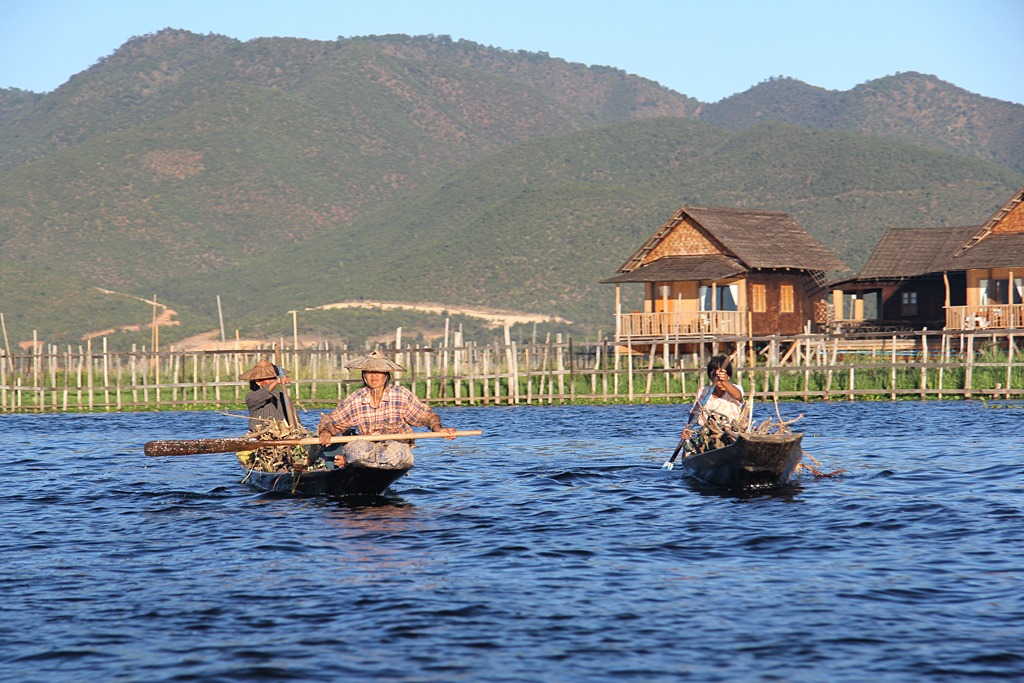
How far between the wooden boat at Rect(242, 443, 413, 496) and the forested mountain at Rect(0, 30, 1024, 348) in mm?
62047

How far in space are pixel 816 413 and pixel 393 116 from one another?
144 meters

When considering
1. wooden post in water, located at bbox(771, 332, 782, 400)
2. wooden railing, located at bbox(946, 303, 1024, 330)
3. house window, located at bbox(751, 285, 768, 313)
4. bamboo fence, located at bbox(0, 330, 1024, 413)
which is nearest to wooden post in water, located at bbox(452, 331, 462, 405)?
bamboo fence, located at bbox(0, 330, 1024, 413)

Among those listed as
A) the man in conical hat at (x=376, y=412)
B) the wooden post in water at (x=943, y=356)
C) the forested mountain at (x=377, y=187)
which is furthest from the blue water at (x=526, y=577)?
the forested mountain at (x=377, y=187)

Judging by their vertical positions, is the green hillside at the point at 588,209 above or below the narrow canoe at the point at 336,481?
above

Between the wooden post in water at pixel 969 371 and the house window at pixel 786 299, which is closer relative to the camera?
the wooden post in water at pixel 969 371

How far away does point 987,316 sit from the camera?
117 ft

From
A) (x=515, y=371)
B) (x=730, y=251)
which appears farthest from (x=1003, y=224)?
(x=515, y=371)

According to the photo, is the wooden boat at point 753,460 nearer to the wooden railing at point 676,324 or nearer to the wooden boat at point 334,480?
the wooden boat at point 334,480

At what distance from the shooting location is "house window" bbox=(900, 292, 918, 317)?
43719 millimetres

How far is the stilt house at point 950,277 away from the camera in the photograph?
35469 mm

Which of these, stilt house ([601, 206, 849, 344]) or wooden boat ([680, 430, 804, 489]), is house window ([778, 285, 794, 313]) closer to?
stilt house ([601, 206, 849, 344])

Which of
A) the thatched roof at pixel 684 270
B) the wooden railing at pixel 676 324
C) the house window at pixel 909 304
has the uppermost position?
the thatched roof at pixel 684 270

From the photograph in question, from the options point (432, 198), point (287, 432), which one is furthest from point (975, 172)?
point (287, 432)

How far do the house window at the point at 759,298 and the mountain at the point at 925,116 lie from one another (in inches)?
5508
